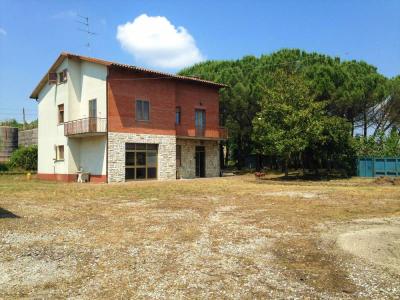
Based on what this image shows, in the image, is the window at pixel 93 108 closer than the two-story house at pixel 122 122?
No

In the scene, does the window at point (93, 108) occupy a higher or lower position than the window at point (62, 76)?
lower

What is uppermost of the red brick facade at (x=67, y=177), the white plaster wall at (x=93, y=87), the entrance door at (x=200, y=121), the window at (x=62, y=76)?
the window at (x=62, y=76)

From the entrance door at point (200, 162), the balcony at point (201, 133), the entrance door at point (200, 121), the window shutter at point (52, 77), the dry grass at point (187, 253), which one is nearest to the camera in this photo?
the dry grass at point (187, 253)

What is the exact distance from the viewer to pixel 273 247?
754 cm

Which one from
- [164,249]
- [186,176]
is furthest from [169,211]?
[186,176]

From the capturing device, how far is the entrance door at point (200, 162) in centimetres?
3234

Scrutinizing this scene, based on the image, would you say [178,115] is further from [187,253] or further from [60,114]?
[187,253]

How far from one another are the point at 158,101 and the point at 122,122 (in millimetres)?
3349

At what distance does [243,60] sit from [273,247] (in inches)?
1304

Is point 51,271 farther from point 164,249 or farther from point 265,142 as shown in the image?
point 265,142

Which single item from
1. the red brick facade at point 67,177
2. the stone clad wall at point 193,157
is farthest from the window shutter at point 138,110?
the red brick facade at point 67,177

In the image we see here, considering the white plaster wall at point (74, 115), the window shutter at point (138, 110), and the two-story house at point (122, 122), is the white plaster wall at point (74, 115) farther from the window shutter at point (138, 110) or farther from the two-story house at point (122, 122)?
the window shutter at point (138, 110)

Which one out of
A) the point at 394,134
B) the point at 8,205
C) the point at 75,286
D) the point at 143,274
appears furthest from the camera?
the point at 394,134

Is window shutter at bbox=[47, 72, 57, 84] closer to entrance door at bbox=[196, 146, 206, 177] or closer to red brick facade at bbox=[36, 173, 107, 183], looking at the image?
red brick facade at bbox=[36, 173, 107, 183]
